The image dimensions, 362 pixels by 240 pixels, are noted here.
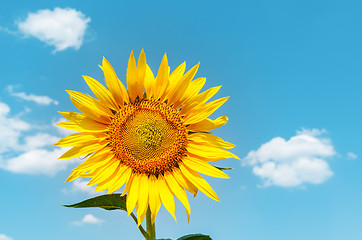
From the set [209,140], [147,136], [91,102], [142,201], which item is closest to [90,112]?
[91,102]

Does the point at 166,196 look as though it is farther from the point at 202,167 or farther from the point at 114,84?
the point at 114,84

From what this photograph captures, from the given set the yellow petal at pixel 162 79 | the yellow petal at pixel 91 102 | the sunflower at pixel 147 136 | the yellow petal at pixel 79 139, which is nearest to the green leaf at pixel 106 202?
the sunflower at pixel 147 136

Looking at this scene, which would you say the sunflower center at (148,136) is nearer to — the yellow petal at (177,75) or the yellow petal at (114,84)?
the yellow petal at (114,84)

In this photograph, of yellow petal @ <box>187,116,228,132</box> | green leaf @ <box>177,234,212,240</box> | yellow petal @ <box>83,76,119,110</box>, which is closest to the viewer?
yellow petal @ <box>83,76,119,110</box>

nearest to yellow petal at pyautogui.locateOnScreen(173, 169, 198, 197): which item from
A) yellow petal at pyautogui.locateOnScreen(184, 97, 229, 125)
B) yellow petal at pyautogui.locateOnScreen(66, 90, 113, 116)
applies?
yellow petal at pyautogui.locateOnScreen(184, 97, 229, 125)

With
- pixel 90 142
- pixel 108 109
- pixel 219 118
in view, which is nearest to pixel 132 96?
pixel 108 109

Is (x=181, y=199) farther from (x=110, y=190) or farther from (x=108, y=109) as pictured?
(x=108, y=109)

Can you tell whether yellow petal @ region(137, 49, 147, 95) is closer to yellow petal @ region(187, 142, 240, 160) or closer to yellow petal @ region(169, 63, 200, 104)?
yellow petal @ region(169, 63, 200, 104)
